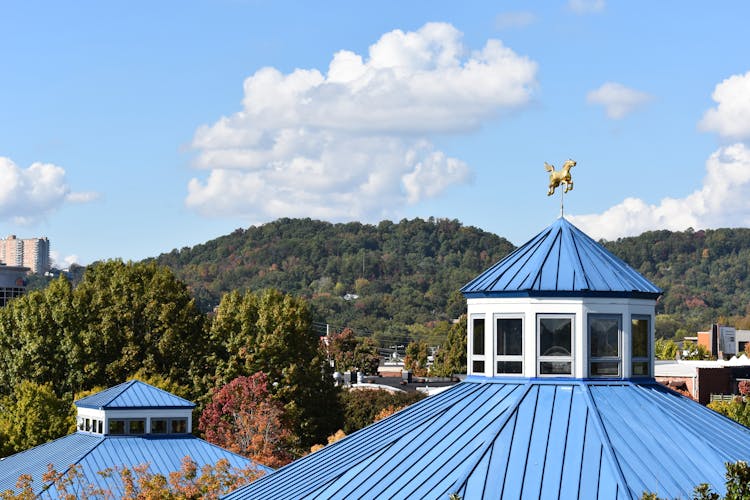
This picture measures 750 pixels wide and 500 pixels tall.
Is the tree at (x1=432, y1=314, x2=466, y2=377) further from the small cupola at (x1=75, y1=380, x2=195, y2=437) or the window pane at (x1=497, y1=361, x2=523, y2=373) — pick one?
the window pane at (x1=497, y1=361, x2=523, y2=373)

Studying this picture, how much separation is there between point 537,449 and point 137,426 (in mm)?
37668

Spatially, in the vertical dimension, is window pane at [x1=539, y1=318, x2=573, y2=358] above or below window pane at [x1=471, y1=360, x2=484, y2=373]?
above

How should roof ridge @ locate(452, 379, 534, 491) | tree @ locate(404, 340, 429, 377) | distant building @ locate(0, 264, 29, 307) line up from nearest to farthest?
roof ridge @ locate(452, 379, 534, 491), tree @ locate(404, 340, 429, 377), distant building @ locate(0, 264, 29, 307)

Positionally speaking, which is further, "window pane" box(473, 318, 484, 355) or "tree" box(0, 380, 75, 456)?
"tree" box(0, 380, 75, 456)

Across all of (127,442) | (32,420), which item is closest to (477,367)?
(127,442)

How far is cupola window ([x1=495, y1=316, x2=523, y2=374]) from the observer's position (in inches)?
1089

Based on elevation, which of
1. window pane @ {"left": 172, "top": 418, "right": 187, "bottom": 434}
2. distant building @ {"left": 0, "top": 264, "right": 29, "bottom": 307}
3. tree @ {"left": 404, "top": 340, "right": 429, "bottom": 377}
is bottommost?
window pane @ {"left": 172, "top": 418, "right": 187, "bottom": 434}

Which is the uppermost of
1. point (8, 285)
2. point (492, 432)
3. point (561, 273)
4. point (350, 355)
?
point (8, 285)

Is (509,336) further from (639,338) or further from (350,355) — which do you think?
(350,355)

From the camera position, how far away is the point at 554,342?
27453mm

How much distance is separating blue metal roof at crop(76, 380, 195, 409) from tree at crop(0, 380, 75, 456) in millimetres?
12876

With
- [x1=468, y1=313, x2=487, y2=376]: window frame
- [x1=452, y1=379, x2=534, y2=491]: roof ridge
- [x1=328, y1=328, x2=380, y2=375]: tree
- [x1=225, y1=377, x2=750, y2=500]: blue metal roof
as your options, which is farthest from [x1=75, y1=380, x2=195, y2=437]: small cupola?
[x1=328, y1=328, x2=380, y2=375]: tree

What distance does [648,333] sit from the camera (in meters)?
28.2

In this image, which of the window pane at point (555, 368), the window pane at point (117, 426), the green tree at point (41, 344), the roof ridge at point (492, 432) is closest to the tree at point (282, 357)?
the green tree at point (41, 344)
